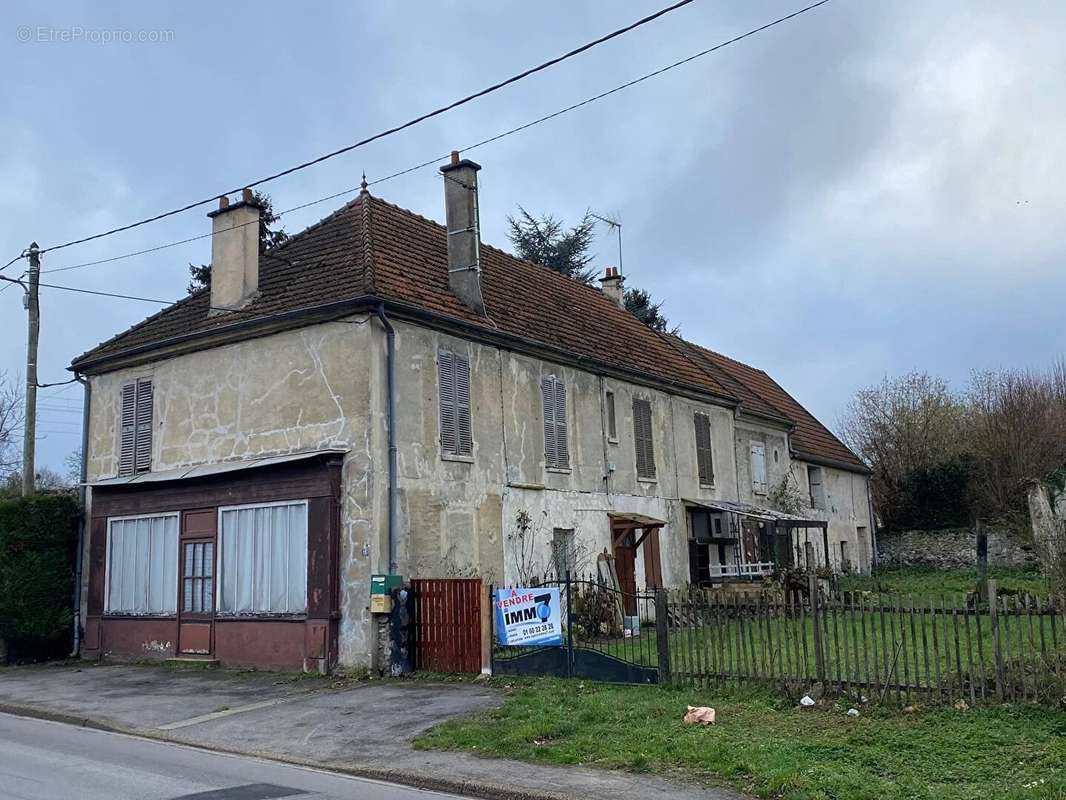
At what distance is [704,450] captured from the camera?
90.1 ft

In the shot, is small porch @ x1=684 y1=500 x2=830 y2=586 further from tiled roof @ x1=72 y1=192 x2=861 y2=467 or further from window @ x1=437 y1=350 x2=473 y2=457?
window @ x1=437 y1=350 x2=473 y2=457

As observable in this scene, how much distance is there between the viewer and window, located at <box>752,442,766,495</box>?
30984mm

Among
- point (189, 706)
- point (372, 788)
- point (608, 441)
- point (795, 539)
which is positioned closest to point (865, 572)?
point (795, 539)

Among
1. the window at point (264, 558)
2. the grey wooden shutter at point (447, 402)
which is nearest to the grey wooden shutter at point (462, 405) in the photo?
the grey wooden shutter at point (447, 402)

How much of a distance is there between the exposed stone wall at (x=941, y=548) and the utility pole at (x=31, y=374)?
104 feet

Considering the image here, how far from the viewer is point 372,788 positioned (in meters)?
9.38

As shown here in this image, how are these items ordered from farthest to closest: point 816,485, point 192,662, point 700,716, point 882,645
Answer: point 816,485 → point 192,662 → point 882,645 → point 700,716

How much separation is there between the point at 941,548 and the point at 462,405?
28.3 meters

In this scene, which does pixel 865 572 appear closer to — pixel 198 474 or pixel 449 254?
pixel 449 254

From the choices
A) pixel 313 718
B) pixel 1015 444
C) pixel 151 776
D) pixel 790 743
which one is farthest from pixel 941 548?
pixel 151 776

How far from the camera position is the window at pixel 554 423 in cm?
2130

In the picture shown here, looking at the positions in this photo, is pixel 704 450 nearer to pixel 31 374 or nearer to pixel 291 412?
pixel 291 412

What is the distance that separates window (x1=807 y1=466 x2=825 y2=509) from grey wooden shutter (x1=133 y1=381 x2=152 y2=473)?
24.0 metres

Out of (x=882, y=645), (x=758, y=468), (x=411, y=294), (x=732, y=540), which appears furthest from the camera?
(x=758, y=468)
